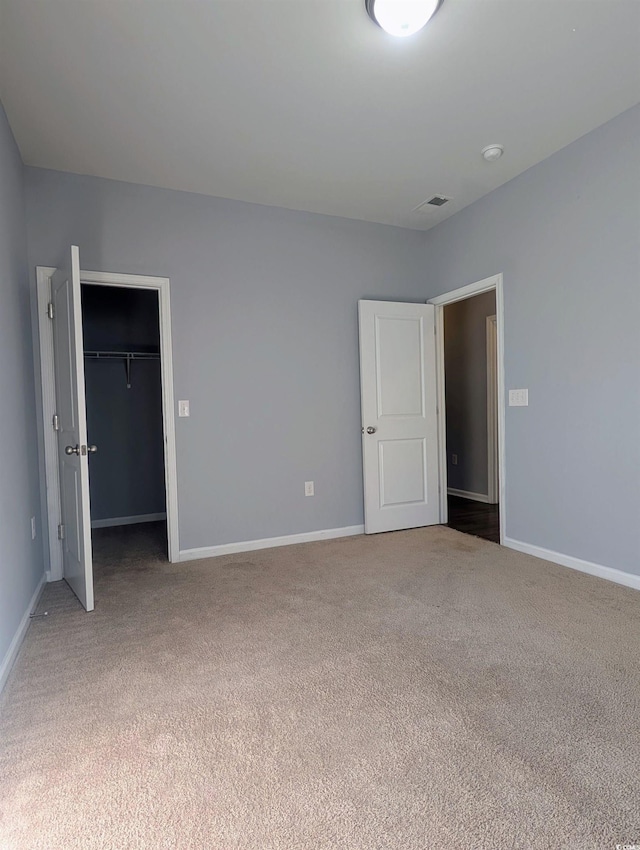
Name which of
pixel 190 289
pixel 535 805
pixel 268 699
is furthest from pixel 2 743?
pixel 190 289

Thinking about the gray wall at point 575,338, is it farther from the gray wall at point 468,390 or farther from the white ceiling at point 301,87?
the gray wall at point 468,390

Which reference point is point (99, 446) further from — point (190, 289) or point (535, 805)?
point (535, 805)

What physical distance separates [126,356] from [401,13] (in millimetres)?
3652

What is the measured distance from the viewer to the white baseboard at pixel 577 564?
2619mm

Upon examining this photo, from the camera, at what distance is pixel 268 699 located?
1683mm

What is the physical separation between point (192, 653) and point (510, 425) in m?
2.61

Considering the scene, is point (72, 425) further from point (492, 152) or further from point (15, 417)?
point (492, 152)

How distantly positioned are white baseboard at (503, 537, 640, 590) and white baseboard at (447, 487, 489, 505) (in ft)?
5.58

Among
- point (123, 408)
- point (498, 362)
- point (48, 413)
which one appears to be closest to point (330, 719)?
point (48, 413)

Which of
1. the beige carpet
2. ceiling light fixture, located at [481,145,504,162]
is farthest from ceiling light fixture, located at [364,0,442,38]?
the beige carpet

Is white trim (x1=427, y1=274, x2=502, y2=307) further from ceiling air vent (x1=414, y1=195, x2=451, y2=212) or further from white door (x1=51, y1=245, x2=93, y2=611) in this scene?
white door (x1=51, y1=245, x2=93, y2=611)

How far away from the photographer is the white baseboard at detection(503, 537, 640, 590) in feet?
8.59

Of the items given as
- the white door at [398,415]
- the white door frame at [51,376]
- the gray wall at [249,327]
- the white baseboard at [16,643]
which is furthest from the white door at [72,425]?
the white door at [398,415]

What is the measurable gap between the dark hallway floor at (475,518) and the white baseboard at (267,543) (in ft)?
3.17
